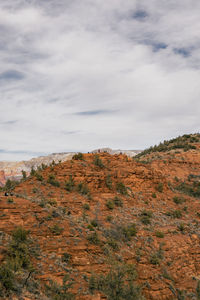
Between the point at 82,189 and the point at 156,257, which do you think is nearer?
the point at 156,257

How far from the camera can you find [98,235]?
16.2 m

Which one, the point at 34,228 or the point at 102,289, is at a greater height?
the point at 34,228

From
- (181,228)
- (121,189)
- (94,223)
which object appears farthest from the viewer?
(121,189)

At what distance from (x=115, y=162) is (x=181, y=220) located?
31.2 ft

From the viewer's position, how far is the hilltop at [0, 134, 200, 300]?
11953mm

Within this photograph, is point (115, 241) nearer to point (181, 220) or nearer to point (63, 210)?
point (63, 210)

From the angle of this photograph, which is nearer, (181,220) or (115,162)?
(181,220)

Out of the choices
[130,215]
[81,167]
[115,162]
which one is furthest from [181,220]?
[81,167]

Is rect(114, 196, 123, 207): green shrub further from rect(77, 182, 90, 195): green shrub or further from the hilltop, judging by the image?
rect(77, 182, 90, 195): green shrub

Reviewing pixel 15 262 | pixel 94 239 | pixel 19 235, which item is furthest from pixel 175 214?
pixel 15 262

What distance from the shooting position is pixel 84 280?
41.5 ft

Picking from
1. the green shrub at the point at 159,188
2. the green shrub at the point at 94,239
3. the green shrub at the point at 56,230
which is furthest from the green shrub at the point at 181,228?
the green shrub at the point at 56,230

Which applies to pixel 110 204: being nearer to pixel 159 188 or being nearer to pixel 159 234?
pixel 159 234

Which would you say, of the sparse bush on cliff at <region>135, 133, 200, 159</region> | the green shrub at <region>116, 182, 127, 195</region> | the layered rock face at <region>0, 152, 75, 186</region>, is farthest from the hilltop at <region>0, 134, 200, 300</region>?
the layered rock face at <region>0, 152, 75, 186</region>
